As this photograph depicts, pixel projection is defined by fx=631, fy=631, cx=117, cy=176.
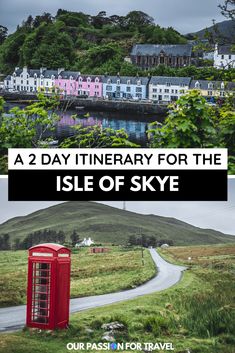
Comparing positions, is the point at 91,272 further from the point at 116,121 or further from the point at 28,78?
the point at 28,78

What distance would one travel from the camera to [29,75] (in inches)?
975

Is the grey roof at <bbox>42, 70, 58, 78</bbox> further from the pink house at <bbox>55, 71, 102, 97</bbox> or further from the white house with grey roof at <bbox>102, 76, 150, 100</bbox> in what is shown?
the white house with grey roof at <bbox>102, 76, 150, 100</bbox>

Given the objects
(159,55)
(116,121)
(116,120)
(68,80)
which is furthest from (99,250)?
(159,55)

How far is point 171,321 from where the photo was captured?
3424mm

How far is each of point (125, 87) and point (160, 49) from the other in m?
3.49

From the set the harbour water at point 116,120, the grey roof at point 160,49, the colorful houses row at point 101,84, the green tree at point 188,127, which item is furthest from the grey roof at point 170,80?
the green tree at point 188,127

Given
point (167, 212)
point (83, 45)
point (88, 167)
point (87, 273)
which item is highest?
point (83, 45)

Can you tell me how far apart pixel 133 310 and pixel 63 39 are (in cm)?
1929

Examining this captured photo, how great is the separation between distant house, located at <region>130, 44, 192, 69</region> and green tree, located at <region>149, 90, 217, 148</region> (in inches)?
938

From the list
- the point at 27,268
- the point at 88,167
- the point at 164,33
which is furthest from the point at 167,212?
the point at 164,33

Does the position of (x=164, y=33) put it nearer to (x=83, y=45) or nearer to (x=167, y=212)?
(x=83, y=45)

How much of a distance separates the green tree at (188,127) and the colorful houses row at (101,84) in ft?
64.3

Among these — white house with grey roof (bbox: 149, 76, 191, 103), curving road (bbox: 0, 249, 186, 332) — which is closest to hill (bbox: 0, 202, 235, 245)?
curving road (bbox: 0, 249, 186, 332)

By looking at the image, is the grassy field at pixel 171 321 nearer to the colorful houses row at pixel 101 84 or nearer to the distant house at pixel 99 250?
the distant house at pixel 99 250
